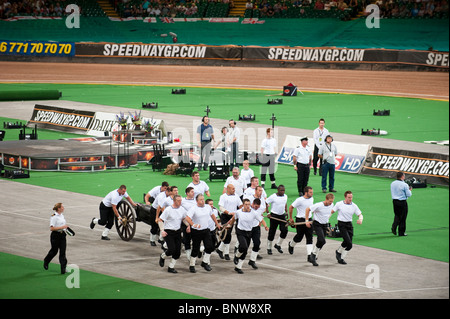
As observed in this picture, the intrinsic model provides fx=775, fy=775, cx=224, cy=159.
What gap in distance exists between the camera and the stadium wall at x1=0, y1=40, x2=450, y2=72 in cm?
5416

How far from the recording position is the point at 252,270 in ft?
52.7

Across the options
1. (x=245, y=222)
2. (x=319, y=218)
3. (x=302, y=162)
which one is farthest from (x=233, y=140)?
(x=245, y=222)

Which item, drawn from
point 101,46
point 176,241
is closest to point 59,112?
point 176,241

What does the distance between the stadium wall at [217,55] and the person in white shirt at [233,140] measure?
91.2 feet

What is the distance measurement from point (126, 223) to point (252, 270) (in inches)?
149

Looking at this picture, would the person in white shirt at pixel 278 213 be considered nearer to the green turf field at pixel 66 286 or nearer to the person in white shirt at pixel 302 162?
the green turf field at pixel 66 286

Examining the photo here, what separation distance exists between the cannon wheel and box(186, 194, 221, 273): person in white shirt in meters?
2.66

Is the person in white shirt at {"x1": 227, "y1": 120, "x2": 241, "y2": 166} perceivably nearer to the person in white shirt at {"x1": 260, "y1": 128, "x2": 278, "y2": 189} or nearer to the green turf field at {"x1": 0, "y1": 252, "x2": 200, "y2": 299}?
the person in white shirt at {"x1": 260, "y1": 128, "x2": 278, "y2": 189}

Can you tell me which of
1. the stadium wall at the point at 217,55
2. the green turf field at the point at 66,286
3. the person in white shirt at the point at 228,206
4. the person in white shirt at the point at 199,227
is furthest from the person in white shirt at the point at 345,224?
the stadium wall at the point at 217,55

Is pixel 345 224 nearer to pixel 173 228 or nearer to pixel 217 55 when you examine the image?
pixel 173 228

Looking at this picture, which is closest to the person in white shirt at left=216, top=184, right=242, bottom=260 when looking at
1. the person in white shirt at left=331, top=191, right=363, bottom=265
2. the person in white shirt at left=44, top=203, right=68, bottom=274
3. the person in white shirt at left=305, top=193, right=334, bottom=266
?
the person in white shirt at left=305, top=193, right=334, bottom=266

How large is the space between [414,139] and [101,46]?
3690 centimetres
